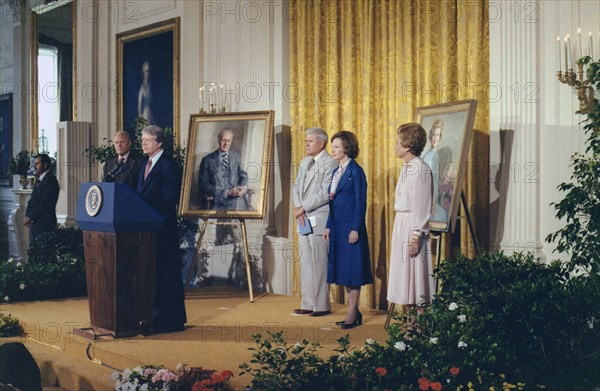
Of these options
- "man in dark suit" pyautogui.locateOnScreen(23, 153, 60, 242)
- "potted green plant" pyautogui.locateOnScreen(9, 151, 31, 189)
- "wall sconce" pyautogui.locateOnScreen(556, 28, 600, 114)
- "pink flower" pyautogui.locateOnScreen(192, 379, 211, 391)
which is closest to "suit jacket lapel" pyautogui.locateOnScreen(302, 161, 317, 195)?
"wall sconce" pyautogui.locateOnScreen(556, 28, 600, 114)

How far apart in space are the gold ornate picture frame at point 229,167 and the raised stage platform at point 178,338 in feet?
3.19

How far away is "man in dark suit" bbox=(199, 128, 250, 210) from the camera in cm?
776

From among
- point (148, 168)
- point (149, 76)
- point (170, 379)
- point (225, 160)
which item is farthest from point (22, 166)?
point (170, 379)

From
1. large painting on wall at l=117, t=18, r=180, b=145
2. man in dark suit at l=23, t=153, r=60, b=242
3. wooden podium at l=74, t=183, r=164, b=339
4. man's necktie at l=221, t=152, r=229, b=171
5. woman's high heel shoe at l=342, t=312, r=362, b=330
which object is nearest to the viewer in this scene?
wooden podium at l=74, t=183, r=164, b=339

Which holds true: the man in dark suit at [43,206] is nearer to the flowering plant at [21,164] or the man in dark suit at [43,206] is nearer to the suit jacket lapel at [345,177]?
the flowering plant at [21,164]

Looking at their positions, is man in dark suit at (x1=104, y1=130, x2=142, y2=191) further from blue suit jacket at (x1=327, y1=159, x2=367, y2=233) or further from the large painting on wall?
the large painting on wall

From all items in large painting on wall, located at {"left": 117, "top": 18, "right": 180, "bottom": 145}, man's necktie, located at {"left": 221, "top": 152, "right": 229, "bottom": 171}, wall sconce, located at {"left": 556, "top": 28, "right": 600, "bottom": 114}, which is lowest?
man's necktie, located at {"left": 221, "top": 152, "right": 229, "bottom": 171}

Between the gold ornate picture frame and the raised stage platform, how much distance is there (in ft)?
3.19

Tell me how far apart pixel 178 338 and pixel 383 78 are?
3336 millimetres

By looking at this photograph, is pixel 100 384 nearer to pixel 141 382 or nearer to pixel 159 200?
pixel 141 382

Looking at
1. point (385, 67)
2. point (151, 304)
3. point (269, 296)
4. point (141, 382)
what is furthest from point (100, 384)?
point (385, 67)

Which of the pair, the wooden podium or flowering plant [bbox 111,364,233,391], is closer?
flowering plant [bbox 111,364,233,391]

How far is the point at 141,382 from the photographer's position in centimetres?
428

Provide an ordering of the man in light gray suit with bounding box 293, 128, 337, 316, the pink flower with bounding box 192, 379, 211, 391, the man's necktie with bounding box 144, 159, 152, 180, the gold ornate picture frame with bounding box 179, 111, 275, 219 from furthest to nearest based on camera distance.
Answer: the gold ornate picture frame with bounding box 179, 111, 275, 219 → the man in light gray suit with bounding box 293, 128, 337, 316 → the man's necktie with bounding box 144, 159, 152, 180 → the pink flower with bounding box 192, 379, 211, 391
